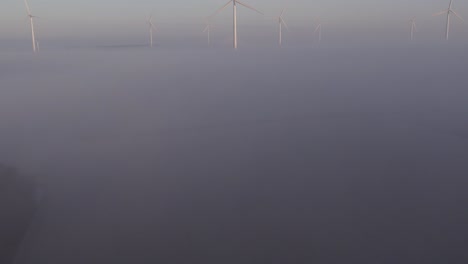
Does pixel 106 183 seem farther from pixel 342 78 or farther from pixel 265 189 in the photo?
pixel 342 78

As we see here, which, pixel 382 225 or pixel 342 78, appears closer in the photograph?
pixel 382 225

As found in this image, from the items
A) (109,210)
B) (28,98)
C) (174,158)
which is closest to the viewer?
(109,210)

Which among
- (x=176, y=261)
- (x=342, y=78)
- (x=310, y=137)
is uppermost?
(x=342, y=78)

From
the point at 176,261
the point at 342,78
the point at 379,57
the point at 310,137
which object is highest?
the point at 379,57

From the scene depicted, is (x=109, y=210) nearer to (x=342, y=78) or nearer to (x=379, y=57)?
(x=342, y=78)

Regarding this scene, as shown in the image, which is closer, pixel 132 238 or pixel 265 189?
pixel 132 238

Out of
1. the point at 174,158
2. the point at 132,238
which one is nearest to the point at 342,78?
the point at 174,158

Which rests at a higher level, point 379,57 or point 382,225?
point 379,57

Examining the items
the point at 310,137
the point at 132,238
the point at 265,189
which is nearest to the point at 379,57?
the point at 310,137

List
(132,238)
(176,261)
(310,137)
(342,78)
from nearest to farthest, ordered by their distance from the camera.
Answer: (176,261), (132,238), (310,137), (342,78)
